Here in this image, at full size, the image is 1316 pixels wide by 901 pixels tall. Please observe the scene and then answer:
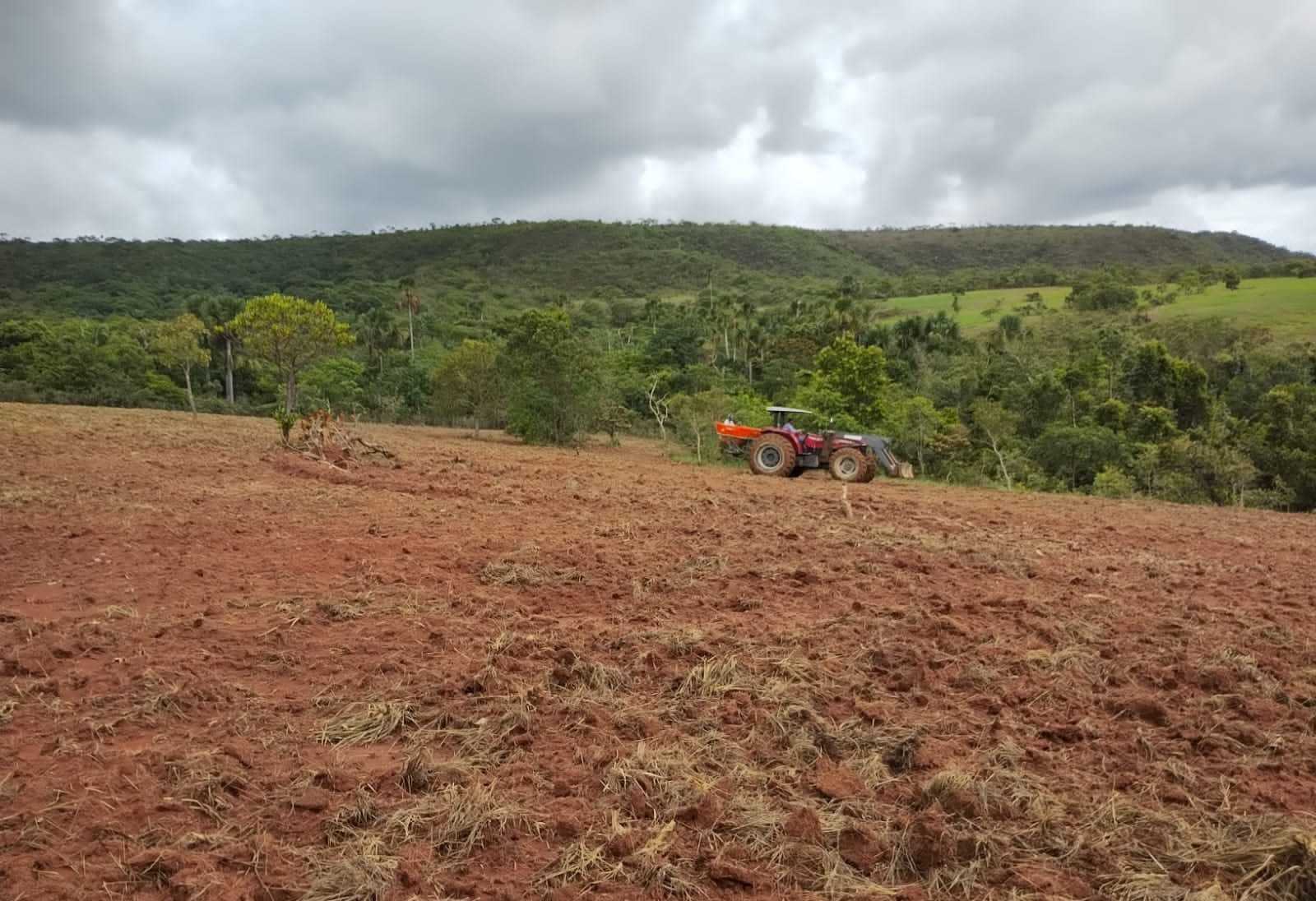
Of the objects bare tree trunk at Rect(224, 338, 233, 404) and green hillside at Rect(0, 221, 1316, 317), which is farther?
green hillside at Rect(0, 221, 1316, 317)

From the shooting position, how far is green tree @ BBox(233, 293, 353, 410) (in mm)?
25781

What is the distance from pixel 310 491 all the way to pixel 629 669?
7.04 m

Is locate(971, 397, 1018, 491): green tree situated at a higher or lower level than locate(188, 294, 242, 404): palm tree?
lower

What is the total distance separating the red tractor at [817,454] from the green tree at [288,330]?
17939mm

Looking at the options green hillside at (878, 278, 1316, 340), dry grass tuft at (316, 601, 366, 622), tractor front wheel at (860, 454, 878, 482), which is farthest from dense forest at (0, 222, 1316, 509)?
dry grass tuft at (316, 601, 366, 622)

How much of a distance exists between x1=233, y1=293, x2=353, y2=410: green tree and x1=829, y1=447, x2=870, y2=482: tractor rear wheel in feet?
63.1

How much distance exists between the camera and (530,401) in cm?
2459

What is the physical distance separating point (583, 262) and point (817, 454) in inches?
4192

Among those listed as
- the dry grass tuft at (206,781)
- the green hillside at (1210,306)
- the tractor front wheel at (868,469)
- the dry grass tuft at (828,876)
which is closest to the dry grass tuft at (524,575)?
the dry grass tuft at (206,781)

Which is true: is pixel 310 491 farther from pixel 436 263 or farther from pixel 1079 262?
pixel 1079 262

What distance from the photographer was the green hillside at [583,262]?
86.1 metres

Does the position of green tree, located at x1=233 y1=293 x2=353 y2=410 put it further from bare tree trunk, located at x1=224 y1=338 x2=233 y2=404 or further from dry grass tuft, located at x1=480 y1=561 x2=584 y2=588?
dry grass tuft, located at x1=480 y1=561 x2=584 y2=588

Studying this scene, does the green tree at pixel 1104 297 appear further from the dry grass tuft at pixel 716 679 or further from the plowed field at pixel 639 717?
the dry grass tuft at pixel 716 679

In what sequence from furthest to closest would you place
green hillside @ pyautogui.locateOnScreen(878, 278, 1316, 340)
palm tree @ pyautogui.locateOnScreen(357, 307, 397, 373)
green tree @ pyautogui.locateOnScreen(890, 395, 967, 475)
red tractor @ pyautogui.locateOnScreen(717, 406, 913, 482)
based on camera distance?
palm tree @ pyautogui.locateOnScreen(357, 307, 397, 373)
green hillside @ pyautogui.locateOnScreen(878, 278, 1316, 340)
green tree @ pyautogui.locateOnScreen(890, 395, 967, 475)
red tractor @ pyautogui.locateOnScreen(717, 406, 913, 482)
